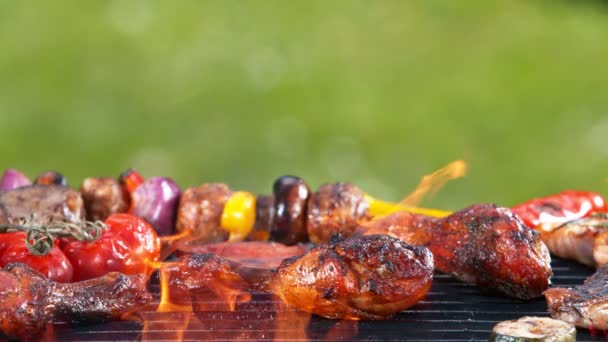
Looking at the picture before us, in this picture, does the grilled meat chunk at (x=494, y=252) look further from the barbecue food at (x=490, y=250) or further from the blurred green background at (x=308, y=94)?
the blurred green background at (x=308, y=94)

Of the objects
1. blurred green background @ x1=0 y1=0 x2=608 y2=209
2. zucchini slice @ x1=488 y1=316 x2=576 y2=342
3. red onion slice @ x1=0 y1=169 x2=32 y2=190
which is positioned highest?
blurred green background @ x1=0 y1=0 x2=608 y2=209

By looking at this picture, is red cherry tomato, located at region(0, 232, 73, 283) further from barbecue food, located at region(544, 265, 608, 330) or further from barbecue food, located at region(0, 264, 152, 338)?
barbecue food, located at region(544, 265, 608, 330)

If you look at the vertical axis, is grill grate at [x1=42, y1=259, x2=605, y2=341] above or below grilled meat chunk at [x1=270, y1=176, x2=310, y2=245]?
below

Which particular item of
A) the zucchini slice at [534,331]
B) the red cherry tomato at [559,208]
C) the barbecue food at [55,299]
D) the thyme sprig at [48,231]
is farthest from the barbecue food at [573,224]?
the thyme sprig at [48,231]

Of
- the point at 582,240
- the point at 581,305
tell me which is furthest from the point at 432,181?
the point at 581,305

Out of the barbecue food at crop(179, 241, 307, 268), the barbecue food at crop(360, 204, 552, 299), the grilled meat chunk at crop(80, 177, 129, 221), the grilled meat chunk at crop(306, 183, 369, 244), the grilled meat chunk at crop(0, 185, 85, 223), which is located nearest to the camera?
the barbecue food at crop(360, 204, 552, 299)

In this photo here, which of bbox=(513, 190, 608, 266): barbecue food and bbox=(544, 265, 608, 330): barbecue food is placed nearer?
bbox=(544, 265, 608, 330): barbecue food

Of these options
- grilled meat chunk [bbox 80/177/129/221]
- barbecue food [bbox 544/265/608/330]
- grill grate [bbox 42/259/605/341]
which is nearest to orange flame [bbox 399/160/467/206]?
grill grate [bbox 42/259/605/341]

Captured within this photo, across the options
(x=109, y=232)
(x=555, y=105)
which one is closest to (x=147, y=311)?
(x=109, y=232)
